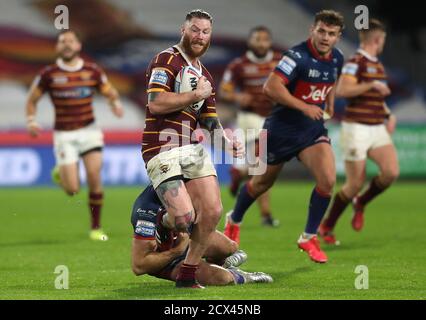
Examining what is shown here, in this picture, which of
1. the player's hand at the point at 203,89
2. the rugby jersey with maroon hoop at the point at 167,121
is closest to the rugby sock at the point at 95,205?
the rugby jersey with maroon hoop at the point at 167,121

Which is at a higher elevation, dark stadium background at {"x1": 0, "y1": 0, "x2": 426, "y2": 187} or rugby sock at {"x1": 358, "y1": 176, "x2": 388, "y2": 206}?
dark stadium background at {"x1": 0, "y1": 0, "x2": 426, "y2": 187}

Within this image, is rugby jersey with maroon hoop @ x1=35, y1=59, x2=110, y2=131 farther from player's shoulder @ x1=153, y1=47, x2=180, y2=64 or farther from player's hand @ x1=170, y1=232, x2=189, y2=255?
player's shoulder @ x1=153, y1=47, x2=180, y2=64

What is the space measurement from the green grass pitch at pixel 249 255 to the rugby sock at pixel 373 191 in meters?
0.45

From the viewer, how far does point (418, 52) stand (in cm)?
2553

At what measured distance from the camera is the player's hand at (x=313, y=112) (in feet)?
30.5

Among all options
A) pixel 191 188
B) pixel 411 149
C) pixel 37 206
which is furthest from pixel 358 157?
pixel 411 149

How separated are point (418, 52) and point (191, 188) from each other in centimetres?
1902

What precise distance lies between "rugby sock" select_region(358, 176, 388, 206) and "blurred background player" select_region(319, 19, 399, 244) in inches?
0.5

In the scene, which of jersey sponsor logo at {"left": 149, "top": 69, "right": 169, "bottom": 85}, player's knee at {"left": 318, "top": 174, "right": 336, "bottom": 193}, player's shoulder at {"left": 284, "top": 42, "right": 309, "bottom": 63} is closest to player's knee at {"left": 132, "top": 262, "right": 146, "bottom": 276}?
jersey sponsor logo at {"left": 149, "top": 69, "right": 169, "bottom": 85}

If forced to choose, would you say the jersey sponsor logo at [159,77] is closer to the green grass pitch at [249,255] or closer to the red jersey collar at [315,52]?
the green grass pitch at [249,255]

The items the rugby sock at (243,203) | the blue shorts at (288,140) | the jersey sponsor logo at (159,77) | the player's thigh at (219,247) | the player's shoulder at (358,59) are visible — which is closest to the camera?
the jersey sponsor logo at (159,77)

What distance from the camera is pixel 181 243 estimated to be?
7809 mm

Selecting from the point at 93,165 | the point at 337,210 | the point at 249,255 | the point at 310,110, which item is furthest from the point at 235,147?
the point at 93,165

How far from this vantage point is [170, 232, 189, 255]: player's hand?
307 inches
